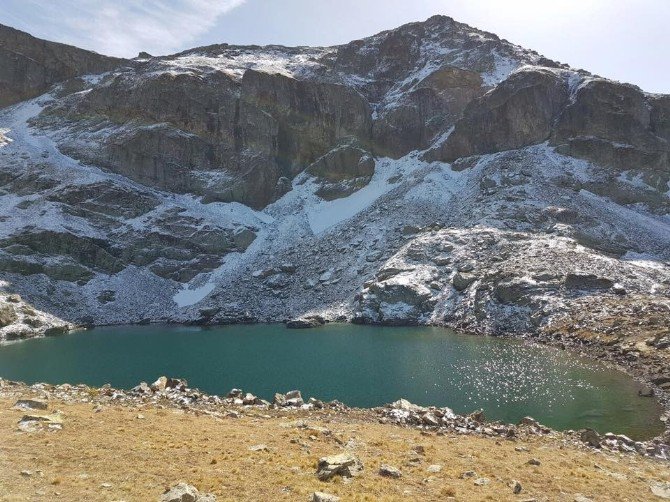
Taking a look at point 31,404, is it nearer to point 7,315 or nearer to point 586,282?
point 7,315

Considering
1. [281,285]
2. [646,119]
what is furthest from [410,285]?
[646,119]

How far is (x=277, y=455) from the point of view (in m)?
16.9

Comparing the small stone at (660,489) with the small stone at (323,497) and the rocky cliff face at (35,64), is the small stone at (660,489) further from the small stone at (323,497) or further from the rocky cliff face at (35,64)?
the rocky cliff face at (35,64)

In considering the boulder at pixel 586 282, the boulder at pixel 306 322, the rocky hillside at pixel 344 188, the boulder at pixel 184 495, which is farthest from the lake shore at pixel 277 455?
the boulder at pixel 306 322

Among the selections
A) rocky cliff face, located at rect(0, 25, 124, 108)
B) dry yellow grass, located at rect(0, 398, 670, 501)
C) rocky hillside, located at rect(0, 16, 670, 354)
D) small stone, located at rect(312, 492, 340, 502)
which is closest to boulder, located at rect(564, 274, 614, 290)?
rocky hillside, located at rect(0, 16, 670, 354)

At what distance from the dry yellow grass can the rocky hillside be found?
106 feet

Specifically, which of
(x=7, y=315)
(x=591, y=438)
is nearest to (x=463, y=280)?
(x=591, y=438)

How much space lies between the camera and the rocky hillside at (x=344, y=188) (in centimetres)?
7138

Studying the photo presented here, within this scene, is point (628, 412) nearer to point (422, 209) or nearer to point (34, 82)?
point (422, 209)

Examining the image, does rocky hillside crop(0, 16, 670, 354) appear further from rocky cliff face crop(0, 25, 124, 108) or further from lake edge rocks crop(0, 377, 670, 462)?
lake edge rocks crop(0, 377, 670, 462)

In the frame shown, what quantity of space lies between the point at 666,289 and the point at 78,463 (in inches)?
2546

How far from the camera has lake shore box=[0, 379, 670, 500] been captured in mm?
13961

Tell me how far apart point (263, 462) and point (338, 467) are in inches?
109

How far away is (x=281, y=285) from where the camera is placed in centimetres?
8594
